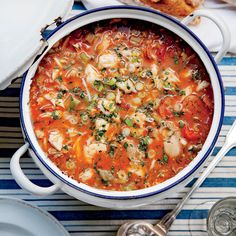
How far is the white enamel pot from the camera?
192 centimetres

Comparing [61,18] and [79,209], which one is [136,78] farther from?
[79,209]

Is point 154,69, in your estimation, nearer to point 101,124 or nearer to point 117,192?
point 101,124

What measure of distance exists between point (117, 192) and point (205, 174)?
16.4 inches

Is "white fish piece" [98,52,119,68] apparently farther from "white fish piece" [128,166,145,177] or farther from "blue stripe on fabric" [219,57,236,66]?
"blue stripe on fabric" [219,57,236,66]

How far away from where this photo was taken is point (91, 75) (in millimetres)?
2084

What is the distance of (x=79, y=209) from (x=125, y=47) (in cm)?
63

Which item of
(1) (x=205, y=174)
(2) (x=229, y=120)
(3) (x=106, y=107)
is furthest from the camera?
(2) (x=229, y=120)

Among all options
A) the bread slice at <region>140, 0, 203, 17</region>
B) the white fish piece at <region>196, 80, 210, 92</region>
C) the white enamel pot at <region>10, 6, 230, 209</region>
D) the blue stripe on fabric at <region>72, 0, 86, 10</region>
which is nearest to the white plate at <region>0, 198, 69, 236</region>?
the white enamel pot at <region>10, 6, 230, 209</region>

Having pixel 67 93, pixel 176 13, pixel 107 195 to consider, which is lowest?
pixel 107 195

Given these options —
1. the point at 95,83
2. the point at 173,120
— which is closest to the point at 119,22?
the point at 95,83

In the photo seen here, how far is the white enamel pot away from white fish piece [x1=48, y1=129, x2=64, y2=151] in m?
0.05

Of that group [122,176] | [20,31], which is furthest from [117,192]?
[20,31]

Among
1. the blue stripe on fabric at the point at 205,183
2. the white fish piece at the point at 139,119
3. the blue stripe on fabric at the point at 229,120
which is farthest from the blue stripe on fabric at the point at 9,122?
the blue stripe on fabric at the point at 229,120

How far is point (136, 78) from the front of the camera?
82.6 inches
